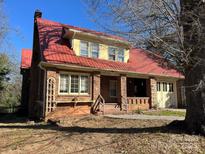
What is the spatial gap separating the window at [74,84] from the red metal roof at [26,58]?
871cm

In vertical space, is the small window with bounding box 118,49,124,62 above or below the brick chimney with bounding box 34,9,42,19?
below

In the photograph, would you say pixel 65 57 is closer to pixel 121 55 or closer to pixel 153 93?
pixel 121 55

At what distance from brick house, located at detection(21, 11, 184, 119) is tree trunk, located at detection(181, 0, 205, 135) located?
204 inches

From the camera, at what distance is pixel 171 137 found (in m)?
8.18

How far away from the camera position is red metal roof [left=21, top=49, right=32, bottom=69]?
78.7 ft

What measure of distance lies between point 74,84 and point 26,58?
11.6 m

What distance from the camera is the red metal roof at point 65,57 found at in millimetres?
16250

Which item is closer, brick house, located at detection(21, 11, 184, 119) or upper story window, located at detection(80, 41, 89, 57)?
brick house, located at detection(21, 11, 184, 119)

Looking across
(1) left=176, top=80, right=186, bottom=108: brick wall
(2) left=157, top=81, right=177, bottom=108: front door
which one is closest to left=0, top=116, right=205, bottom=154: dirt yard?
(2) left=157, top=81, right=177, bottom=108: front door

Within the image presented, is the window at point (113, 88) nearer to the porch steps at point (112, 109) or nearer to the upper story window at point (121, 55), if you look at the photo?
the upper story window at point (121, 55)

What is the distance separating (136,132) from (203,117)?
2.43 metres

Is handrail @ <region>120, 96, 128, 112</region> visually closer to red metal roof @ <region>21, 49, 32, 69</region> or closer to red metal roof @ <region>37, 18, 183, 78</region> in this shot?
red metal roof @ <region>37, 18, 183, 78</region>

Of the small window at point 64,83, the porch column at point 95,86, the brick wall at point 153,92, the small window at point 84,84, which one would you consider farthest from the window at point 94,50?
the brick wall at point 153,92

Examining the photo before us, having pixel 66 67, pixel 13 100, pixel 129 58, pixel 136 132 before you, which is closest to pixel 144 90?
pixel 129 58
